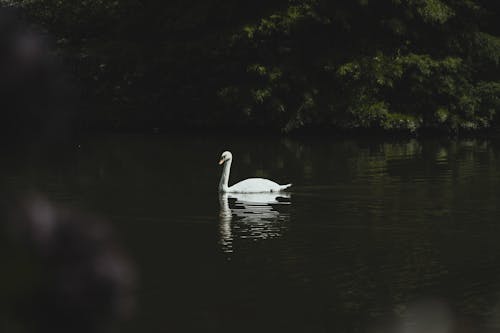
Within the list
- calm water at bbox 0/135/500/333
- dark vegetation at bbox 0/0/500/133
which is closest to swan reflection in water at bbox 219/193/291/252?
calm water at bbox 0/135/500/333

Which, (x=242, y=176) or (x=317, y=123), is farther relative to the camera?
(x=317, y=123)

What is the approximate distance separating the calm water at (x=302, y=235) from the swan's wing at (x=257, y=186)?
0.55 feet

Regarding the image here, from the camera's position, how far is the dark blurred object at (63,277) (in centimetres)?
53

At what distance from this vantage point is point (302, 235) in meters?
13.9

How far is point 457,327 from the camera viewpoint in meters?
0.90

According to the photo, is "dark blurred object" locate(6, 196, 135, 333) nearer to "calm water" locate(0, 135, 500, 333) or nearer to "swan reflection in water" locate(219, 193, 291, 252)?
"calm water" locate(0, 135, 500, 333)

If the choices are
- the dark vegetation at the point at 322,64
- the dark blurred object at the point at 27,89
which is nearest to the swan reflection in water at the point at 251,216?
the dark blurred object at the point at 27,89

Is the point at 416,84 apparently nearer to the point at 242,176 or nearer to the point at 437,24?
the point at 437,24

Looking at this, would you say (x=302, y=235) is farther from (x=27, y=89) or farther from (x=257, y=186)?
(x=27, y=89)

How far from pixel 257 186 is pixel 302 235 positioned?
4297 millimetres

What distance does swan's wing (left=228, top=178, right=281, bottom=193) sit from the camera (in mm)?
18078

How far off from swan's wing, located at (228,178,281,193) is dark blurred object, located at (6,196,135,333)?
1751 centimetres

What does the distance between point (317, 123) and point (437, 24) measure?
13.6 ft

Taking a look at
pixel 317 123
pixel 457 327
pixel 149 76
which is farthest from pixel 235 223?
pixel 149 76
